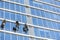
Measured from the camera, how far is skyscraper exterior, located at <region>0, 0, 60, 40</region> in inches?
1735

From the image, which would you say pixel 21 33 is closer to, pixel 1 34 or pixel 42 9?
pixel 1 34

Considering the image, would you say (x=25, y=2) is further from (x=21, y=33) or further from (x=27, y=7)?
(x=21, y=33)

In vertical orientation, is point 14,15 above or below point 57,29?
above

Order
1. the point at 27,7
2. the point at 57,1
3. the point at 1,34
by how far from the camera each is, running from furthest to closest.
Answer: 1. the point at 57,1
2. the point at 27,7
3. the point at 1,34

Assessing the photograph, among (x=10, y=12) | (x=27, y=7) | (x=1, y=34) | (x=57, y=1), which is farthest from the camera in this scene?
(x=57, y=1)

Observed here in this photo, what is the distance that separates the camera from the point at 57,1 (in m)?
56.3

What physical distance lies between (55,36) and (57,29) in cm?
231

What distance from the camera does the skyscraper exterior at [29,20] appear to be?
Result: 44078mm

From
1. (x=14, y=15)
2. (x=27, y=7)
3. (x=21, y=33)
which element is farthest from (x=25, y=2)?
(x=21, y=33)

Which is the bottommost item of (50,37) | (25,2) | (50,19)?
(50,37)

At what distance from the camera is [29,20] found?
47750 millimetres

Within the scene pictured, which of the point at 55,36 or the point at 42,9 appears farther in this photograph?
the point at 42,9

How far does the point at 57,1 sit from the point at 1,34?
67.8ft

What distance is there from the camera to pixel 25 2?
50.6 m
